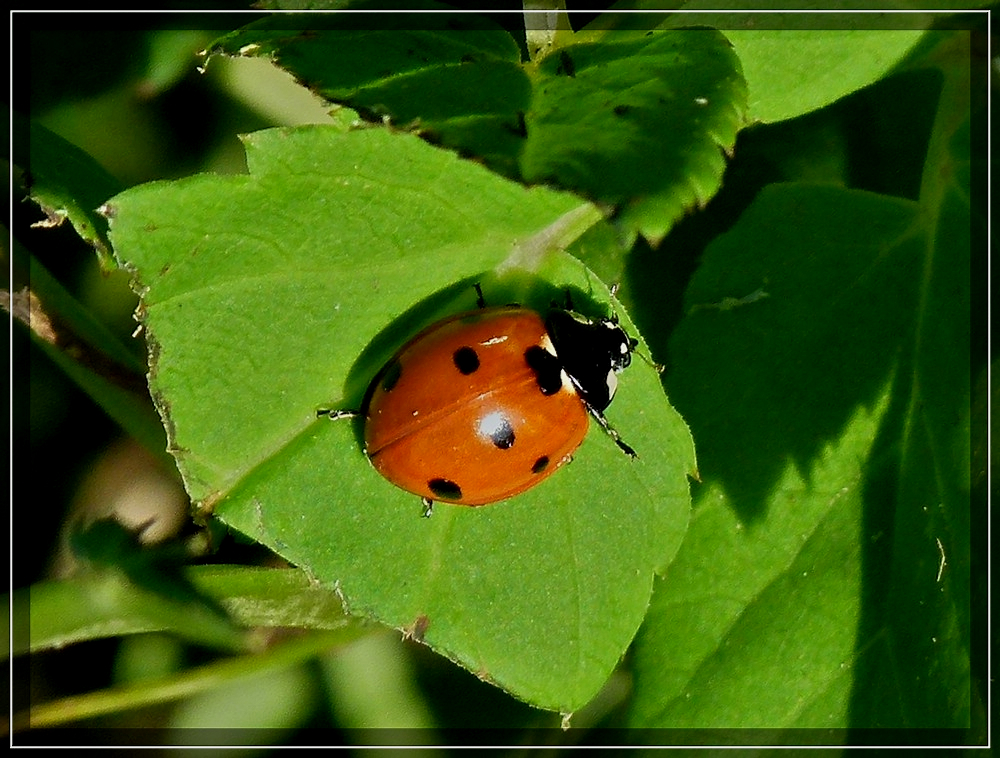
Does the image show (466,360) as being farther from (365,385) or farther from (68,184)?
(68,184)

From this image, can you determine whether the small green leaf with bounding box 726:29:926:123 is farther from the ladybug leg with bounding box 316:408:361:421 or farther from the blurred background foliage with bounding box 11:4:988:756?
the ladybug leg with bounding box 316:408:361:421

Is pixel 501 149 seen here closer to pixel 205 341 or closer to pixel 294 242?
pixel 294 242

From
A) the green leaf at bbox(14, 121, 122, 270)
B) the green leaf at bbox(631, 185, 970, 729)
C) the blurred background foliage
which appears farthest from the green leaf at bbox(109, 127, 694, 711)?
the blurred background foliage

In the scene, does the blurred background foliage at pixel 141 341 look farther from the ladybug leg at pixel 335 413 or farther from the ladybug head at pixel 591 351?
the ladybug leg at pixel 335 413

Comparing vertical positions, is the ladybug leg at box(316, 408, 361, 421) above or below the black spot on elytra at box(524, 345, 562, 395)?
above

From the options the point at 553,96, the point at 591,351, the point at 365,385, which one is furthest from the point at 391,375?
the point at 553,96

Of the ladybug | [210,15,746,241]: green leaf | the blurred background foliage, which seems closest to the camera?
[210,15,746,241]: green leaf
